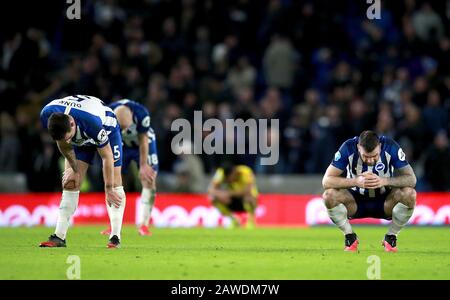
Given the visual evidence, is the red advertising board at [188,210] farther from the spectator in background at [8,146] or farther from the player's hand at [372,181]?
the player's hand at [372,181]

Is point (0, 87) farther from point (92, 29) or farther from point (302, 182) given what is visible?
point (302, 182)

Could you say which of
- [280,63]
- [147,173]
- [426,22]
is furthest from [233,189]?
[426,22]

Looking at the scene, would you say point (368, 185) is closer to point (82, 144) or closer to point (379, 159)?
point (379, 159)

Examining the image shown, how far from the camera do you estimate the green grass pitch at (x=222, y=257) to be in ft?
33.6

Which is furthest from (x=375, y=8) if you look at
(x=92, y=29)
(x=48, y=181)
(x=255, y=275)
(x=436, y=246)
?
(x=255, y=275)

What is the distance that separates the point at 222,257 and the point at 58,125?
2.51m

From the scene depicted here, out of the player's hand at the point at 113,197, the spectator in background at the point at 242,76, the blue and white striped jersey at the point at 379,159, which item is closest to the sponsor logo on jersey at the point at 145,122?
the player's hand at the point at 113,197

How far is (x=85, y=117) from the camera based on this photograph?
39.9ft

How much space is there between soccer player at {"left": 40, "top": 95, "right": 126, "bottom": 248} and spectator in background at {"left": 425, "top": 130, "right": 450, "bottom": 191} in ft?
33.6

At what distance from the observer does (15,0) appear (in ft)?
81.4

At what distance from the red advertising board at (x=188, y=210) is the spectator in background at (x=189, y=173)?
0.29 m

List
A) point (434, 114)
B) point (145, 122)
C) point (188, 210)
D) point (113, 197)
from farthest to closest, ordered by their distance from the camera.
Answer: point (434, 114) < point (188, 210) < point (145, 122) < point (113, 197)

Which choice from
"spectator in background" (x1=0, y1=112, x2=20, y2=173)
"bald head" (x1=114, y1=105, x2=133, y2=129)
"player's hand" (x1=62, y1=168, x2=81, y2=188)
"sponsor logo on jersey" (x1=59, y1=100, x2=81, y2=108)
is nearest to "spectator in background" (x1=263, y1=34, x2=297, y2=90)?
"spectator in background" (x1=0, y1=112, x2=20, y2=173)

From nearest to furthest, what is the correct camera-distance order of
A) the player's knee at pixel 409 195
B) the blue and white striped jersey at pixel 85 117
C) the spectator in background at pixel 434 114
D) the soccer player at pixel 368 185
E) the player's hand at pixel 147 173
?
1. the blue and white striped jersey at pixel 85 117
2. the soccer player at pixel 368 185
3. the player's knee at pixel 409 195
4. the player's hand at pixel 147 173
5. the spectator in background at pixel 434 114
